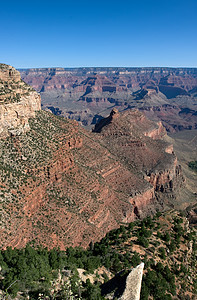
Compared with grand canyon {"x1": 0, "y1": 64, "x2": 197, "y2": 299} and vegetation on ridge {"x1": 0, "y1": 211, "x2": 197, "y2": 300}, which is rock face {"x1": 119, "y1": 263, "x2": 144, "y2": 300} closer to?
vegetation on ridge {"x1": 0, "y1": 211, "x2": 197, "y2": 300}

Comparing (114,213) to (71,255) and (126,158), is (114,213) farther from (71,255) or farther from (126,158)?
(126,158)

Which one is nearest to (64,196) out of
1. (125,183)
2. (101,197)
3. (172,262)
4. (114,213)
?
(101,197)

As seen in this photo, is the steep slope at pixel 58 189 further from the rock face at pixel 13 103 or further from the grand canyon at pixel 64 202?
the rock face at pixel 13 103

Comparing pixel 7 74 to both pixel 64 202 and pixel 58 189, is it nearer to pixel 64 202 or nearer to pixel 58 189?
pixel 58 189

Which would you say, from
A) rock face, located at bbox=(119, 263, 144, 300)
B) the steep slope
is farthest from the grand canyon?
rock face, located at bbox=(119, 263, 144, 300)

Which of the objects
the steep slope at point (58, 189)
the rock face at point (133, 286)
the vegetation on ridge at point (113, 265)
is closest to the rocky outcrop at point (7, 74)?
the steep slope at point (58, 189)

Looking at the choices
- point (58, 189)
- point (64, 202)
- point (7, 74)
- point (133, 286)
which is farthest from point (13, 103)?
point (133, 286)
